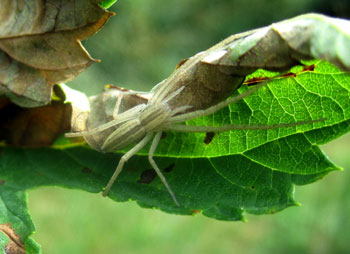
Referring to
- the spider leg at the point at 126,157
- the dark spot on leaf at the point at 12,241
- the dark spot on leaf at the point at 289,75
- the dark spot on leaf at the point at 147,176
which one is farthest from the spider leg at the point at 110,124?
the dark spot on leaf at the point at 289,75

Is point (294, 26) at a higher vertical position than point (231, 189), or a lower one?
higher

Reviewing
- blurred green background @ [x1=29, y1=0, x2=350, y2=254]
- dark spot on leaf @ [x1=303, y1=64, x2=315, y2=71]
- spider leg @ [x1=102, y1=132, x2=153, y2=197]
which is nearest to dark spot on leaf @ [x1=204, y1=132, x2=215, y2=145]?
spider leg @ [x1=102, y1=132, x2=153, y2=197]

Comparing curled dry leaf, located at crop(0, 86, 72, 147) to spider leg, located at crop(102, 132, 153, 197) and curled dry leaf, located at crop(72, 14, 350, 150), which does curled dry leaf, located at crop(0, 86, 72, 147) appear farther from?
spider leg, located at crop(102, 132, 153, 197)

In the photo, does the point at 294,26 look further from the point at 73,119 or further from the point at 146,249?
the point at 146,249

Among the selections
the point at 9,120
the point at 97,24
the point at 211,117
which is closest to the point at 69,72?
the point at 97,24

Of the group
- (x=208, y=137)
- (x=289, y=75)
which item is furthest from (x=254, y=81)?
(x=208, y=137)

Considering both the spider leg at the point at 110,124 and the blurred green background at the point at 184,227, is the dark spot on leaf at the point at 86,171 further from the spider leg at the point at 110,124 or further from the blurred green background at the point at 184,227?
the blurred green background at the point at 184,227

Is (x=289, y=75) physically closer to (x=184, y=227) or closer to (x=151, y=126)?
(x=151, y=126)
